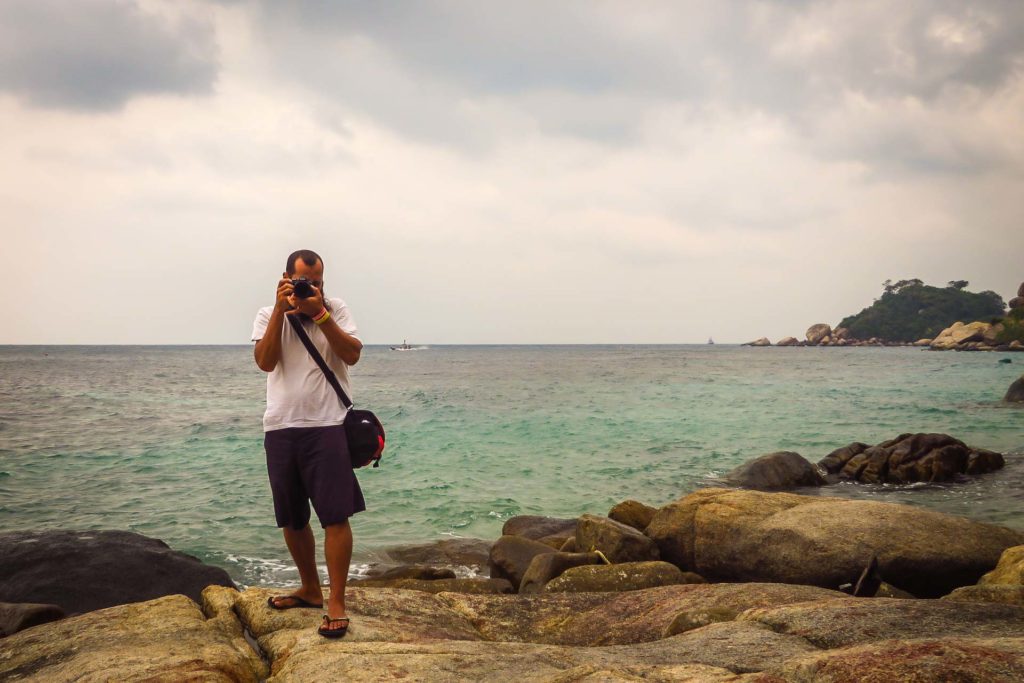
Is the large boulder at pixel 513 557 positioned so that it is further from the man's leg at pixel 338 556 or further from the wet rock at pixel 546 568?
the man's leg at pixel 338 556

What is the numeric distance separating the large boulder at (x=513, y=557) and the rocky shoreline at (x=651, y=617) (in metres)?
0.03

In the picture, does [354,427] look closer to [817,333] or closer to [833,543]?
[833,543]

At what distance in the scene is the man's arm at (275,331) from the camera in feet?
14.3

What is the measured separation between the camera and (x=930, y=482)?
14867mm

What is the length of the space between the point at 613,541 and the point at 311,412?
16.5 ft

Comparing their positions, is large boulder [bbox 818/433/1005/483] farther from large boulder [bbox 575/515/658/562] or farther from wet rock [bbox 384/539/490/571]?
wet rock [bbox 384/539/490/571]

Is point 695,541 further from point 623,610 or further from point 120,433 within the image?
point 120,433

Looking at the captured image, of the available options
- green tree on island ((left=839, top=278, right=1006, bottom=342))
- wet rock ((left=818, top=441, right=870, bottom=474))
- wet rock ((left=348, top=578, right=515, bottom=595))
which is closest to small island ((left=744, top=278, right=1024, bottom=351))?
green tree on island ((left=839, top=278, right=1006, bottom=342))

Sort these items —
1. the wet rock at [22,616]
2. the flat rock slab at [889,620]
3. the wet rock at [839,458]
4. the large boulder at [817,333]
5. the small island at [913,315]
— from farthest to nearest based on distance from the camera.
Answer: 1. the large boulder at [817,333]
2. the small island at [913,315]
3. the wet rock at [839,458]
4. the wet rock at [22,616]
5. the flat rock slab at [889,620]

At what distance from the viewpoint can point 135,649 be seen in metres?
3.90

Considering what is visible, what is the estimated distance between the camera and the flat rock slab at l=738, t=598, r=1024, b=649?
11.7ft

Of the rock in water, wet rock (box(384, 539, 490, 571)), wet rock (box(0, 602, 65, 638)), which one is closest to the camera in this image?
wet rock (box(0, 602, 65, 638))

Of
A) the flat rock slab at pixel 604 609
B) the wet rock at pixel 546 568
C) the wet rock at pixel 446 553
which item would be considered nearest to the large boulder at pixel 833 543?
the wet rock at pixel 546 568

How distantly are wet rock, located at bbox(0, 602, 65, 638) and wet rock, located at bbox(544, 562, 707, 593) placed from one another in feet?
14.5
